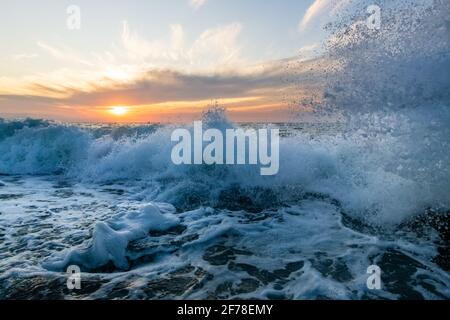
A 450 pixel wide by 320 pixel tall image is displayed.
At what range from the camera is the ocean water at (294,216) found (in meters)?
4.12

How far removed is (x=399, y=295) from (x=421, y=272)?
818mm

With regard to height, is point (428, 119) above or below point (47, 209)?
above

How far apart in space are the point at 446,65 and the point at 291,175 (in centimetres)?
469

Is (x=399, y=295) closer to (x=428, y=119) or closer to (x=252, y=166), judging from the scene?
(x=428, y=119)

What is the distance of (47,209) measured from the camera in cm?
756

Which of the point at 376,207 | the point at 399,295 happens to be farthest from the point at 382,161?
the point at 399,295

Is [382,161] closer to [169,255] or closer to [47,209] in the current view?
[169,255]

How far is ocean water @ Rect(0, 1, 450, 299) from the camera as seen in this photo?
412 centimetres

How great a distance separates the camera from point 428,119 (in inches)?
263

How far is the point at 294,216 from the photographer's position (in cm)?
683

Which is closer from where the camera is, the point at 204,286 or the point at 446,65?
the point at 204,286
